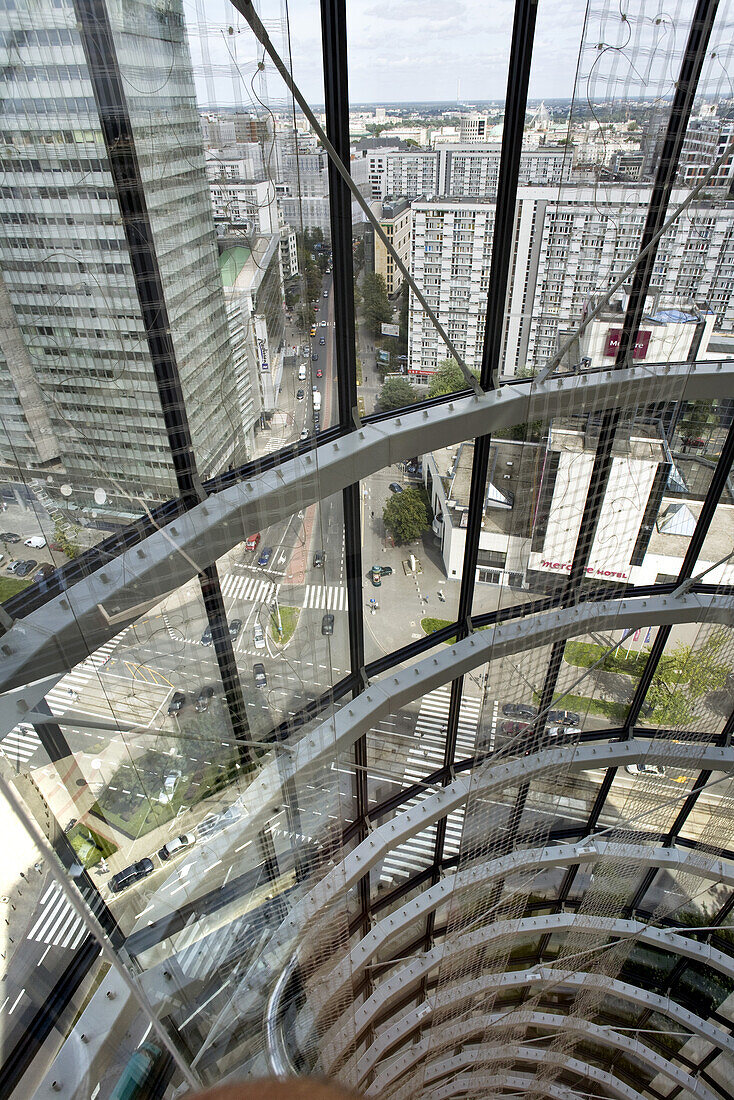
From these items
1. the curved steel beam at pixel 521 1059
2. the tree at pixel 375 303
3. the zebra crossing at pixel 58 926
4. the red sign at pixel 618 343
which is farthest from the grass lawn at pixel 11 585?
the curved steel beam at pixel 521 1059

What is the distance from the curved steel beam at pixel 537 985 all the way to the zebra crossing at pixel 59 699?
4088mm

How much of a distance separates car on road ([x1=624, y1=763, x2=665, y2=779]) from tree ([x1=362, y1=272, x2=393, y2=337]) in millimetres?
4045

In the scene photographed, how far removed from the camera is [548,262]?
310cm

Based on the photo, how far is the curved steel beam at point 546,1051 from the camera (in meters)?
5.04

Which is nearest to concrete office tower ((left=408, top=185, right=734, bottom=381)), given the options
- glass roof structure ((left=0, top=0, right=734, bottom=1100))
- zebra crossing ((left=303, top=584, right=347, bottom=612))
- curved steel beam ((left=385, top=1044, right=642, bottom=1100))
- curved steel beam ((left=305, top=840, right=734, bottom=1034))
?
glass roof structure ((left=0, top=0, right=734, bottom=1100))

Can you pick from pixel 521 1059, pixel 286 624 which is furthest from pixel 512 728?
pixel 521 1059

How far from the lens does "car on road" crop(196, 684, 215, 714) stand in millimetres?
1992

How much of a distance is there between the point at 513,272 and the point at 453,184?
1.67 feet

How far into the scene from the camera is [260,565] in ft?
7.25

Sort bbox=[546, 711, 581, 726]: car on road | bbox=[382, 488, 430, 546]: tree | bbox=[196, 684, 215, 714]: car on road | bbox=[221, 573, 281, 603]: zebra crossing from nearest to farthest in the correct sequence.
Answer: bbox=[196, 684, 215, 714]: car on road < bbox=[221, 573, 281, 603]: zebra crossing < bbox=[382, 488, 430, 546]: tree < bbox=[546, 711, 581, 726]: car on road

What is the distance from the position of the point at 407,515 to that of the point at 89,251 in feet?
9.01

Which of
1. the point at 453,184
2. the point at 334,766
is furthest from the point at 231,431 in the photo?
the point at 453,184

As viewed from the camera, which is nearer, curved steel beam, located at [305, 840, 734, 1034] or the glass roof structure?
the glass roof structure

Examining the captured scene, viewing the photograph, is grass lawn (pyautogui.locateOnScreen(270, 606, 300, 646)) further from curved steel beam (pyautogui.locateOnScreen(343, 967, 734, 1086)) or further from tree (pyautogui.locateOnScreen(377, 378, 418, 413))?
curved steel beam (pyautogui.locateOnScreen(343, 967, 734, 1086))
